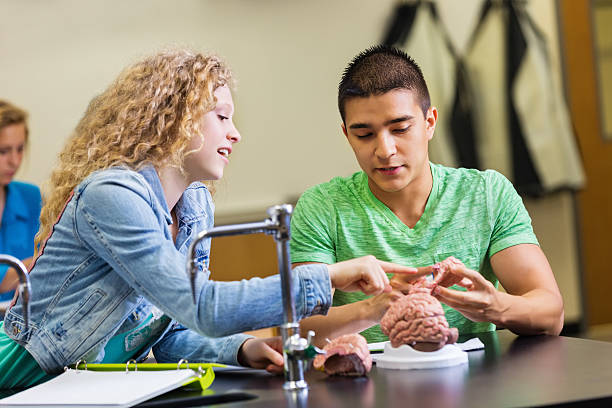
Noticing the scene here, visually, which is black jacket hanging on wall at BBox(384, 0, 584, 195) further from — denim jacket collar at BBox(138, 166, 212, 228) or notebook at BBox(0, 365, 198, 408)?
notebook at BBox(0, 365, 198, 408)

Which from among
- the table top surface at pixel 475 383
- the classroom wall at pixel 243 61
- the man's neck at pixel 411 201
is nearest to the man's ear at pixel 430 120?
the man's neck at pixel 411 201

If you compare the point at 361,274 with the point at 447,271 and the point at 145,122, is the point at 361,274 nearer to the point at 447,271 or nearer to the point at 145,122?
the point at 447,271

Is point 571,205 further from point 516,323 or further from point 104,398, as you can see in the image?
point 104,398

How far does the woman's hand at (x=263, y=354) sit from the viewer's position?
4.73 feet

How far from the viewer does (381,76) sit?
1.98 meters

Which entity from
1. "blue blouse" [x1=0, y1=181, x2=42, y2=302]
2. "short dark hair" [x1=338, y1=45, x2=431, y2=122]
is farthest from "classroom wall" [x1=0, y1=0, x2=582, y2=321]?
"short dark hair" [x1=338, y1=45, x2=431, y2=122]

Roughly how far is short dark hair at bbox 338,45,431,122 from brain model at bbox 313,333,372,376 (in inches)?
30.9

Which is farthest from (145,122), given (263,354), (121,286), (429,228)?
(429,228)

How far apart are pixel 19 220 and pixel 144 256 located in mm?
2016

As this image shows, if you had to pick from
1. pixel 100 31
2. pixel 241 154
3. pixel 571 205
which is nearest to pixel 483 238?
pixel 241 154

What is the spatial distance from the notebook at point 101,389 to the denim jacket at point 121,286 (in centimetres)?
9

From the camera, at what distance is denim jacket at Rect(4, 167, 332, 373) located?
133 cm

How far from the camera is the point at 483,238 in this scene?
1956 mm

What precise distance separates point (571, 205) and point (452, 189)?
2929 millimetres
